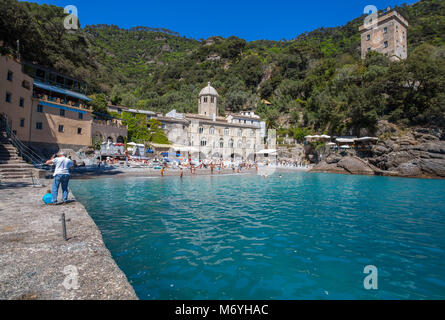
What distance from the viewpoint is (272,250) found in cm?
550

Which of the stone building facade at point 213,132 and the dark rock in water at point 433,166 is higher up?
the stone building facade at point 213,132

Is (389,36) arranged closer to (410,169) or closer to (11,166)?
(410,169)

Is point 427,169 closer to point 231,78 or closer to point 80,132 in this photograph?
point 80,132

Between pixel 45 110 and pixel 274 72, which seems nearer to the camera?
pixel 45 110

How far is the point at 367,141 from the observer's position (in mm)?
36188

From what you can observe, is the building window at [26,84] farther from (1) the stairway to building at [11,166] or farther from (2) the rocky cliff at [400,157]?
(2) the rocky cliff at [400,157]

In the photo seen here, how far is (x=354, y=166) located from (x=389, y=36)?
129ft

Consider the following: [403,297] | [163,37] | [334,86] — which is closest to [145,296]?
[403,297]

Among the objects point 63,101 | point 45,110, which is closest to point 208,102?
point 63,101

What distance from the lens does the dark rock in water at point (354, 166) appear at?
32875 mm

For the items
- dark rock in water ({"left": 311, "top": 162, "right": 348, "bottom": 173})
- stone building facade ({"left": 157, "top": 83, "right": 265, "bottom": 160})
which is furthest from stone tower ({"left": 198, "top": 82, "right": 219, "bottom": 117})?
dark rock in water ({"left": 311, "top": 162, "right": 348, "bottom": 173})

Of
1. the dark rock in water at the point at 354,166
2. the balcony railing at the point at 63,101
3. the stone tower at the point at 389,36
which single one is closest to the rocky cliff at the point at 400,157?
the dark rock in water at the point at 354,166

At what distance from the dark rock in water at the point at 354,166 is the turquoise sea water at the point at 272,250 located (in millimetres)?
25846
